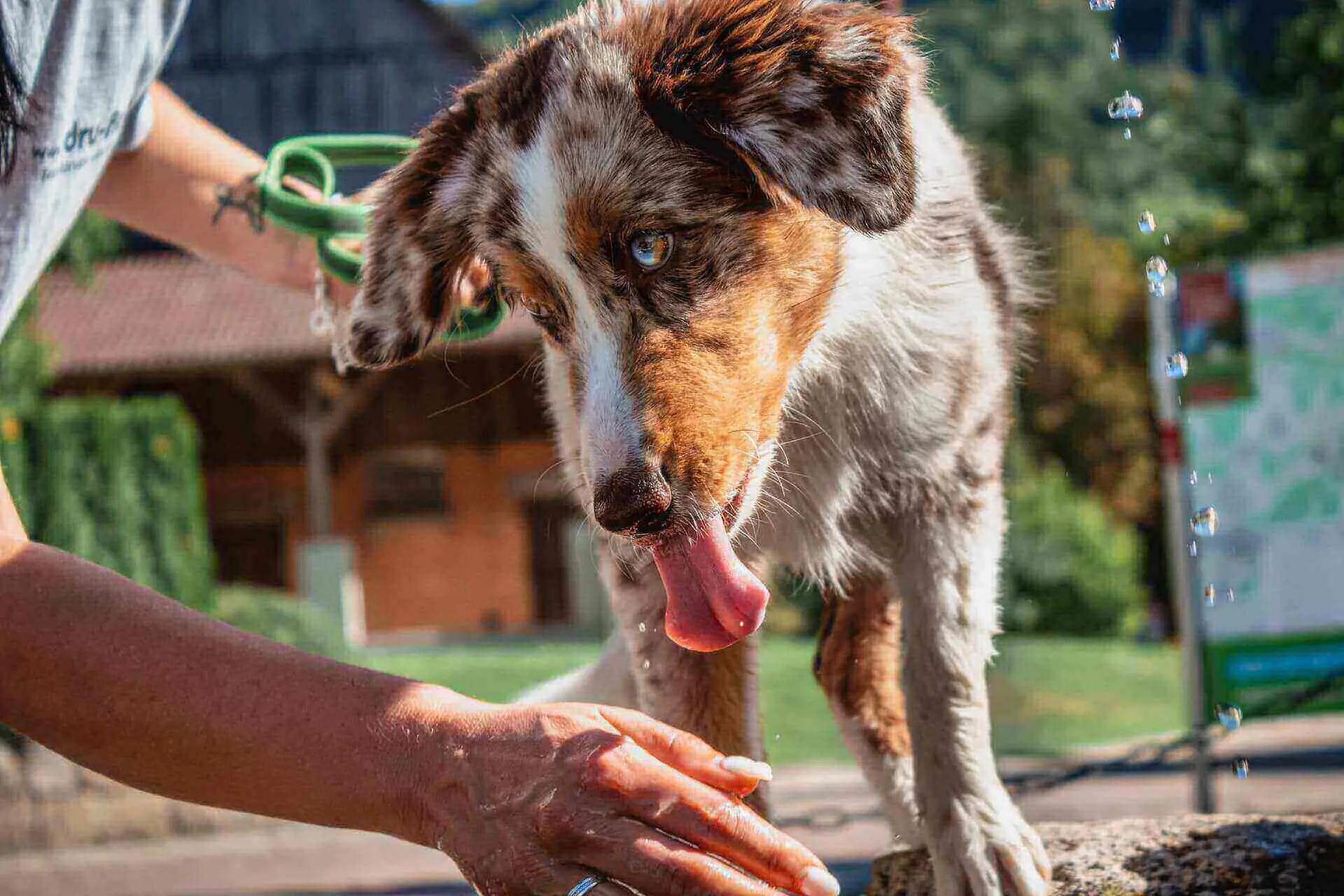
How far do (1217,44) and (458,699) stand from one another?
15399mm

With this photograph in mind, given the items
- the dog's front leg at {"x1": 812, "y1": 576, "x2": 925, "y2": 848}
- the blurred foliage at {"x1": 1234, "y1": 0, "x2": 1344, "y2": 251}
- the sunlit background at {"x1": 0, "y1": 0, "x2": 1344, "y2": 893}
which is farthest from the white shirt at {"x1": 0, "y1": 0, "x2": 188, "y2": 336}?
the blurred foliage at {"x1": 1234, "y1": 0, "x2": 1344, "y2": 251}

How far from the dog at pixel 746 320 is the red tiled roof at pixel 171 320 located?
12940 millimetres

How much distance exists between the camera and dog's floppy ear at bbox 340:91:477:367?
235 centimetres

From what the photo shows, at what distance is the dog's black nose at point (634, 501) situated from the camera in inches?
70.4

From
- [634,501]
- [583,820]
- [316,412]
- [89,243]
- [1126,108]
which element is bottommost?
[583,820]

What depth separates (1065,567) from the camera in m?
15.3

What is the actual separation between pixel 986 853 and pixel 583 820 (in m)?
0.94

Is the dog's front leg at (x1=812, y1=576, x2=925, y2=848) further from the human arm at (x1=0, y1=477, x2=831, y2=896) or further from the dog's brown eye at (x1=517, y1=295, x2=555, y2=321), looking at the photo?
the human arm at (x1=0, y1=477, x2=831, y2=896)

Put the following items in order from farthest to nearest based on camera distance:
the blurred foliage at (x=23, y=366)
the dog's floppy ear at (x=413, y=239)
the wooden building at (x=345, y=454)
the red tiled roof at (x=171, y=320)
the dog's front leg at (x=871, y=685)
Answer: the wooden building at (x=345, y=454) < the red tiled roof at (x=171, y=320) < the blurred foliage at (x=23, y=366) < the dog's front leg at (x=871, y=685) < the dog's floppy ear at (x=413, y=239)

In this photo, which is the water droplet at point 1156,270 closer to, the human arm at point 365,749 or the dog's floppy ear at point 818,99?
the dog's floppy ear at point 818,99

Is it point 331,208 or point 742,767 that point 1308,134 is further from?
point 742,767

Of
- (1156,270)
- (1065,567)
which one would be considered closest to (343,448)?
(1065,567)

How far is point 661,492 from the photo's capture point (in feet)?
5.93

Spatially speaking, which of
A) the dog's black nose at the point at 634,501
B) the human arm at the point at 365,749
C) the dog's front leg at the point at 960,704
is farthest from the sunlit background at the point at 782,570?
the human arm at the point at 365,749
